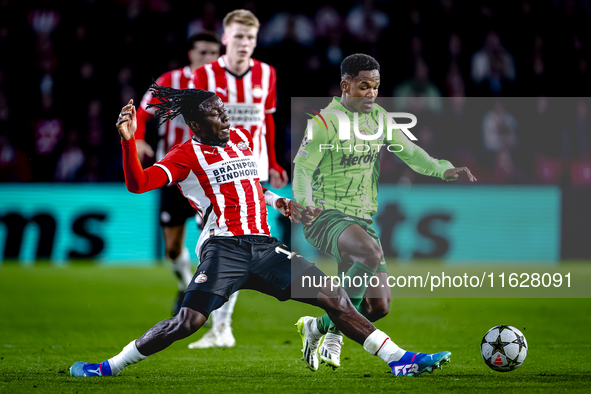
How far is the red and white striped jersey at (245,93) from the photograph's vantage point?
534 cm

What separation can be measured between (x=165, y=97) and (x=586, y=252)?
26.0 feet

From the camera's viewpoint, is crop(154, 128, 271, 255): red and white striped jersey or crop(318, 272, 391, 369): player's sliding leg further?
crop(318, 272, 391, 369): player's sliding leg

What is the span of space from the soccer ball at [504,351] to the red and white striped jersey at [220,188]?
4.58 ft

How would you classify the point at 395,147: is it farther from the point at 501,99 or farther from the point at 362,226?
the point at 501,99

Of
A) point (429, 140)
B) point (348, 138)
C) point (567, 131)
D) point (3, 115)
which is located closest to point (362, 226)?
point (348, 138)

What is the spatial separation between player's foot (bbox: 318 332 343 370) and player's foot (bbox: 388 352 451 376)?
0.47 meters

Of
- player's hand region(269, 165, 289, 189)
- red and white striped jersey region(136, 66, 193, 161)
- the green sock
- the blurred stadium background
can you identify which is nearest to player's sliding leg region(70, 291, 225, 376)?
the green sock

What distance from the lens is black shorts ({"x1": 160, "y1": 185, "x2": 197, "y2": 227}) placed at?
20.3 feet

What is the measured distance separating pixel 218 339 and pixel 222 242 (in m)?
1.62

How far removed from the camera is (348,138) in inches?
176

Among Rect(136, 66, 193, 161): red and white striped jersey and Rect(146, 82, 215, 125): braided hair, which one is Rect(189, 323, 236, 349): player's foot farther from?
Rect(146, 82, 215, 125): braided hair

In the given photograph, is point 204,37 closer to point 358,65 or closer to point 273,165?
point 273,165

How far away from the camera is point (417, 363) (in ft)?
12.3

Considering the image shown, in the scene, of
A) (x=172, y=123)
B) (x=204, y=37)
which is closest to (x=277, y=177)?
(x=172, y=123)
